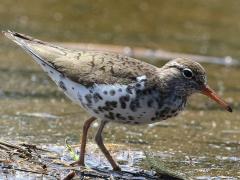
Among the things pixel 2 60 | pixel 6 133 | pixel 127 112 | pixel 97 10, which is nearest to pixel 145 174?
pixel 127 112

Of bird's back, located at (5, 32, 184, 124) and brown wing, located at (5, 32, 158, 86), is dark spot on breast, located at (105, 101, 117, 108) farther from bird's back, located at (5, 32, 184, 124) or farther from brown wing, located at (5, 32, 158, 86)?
brown wing, located at (5, 32, 158, 86)

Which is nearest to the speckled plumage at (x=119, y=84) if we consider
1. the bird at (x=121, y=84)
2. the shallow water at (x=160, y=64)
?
the bird at (x=121, y=84)

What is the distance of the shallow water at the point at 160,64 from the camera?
870 centimetres

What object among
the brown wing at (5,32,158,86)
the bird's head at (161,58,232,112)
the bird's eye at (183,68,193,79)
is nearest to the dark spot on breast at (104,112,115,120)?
the brown wing at (5,32,158,86)

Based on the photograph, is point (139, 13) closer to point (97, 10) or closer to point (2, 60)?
point (97, 10)

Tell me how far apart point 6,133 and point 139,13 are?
8.55m

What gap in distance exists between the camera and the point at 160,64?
1348 cm

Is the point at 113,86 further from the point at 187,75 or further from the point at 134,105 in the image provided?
the point at 187,75

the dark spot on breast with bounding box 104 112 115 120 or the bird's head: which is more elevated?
the bird's head

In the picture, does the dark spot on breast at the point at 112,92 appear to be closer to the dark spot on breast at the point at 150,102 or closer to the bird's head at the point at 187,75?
the dark spot on breast at the point at 150,102

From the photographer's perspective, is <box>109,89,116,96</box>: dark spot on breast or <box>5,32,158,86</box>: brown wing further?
<box>5,32,158,86</box>: brown wing

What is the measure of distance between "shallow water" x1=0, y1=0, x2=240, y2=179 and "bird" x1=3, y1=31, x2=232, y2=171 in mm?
867

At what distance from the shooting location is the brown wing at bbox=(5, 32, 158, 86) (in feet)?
23.7

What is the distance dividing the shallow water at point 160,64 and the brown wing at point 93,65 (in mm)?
1128
